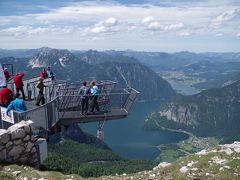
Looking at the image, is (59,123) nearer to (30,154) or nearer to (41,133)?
(41,133)

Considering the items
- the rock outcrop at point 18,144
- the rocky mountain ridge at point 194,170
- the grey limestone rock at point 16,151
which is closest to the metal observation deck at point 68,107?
the rock outcrop at point 18,144

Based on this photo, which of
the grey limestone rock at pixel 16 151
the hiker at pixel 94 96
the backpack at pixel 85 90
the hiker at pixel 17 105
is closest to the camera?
the grey limestone rock at pixel 16 151

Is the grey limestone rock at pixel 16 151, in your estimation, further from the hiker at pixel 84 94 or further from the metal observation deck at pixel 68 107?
the hiker at pixel 84 94

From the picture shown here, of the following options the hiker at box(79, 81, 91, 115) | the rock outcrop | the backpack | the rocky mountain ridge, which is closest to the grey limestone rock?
the rock outcrop

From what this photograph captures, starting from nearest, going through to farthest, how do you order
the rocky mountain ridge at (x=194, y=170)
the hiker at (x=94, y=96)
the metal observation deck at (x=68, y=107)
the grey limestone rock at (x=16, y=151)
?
1. the rocky mountain ridge at (x=194, y=170)
2. the grey limestone rock at (x=16, y=151)
3. the metal observation deck at (x=68, y=107)
4. the hiker at (x=94, y=96)

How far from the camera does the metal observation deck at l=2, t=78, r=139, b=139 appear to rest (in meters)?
22.3

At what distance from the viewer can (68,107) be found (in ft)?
88.8

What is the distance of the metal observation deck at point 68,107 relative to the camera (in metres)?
22.3

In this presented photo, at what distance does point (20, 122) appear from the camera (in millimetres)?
18453

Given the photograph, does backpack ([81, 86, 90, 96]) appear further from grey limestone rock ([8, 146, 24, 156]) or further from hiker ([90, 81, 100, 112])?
grey limestone rock ([8, 146, 24, 156])

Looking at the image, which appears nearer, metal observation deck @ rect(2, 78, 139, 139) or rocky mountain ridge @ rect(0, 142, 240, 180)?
rocky mountain ridge @ rect(0, 142, 240, 180)

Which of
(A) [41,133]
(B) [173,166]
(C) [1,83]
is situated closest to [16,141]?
(A) [41,133]

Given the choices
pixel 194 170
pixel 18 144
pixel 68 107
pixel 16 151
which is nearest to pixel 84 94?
pixel 68 107

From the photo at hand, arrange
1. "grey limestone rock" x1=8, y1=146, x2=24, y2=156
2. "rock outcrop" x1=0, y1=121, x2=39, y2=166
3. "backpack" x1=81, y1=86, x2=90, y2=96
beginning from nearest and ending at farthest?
"rock outcrop" x1=0, y1=121, x2=39, y2=166, "grey limestone rock" x1=8, y1=146, x2=24, y2=156, "backpack" x1=81, y1=86, x2=90, y2=96
